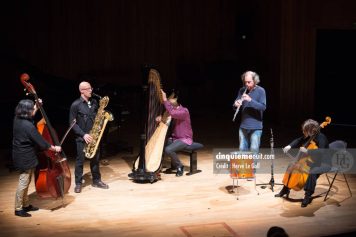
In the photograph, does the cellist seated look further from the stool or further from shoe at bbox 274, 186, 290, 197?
the stool

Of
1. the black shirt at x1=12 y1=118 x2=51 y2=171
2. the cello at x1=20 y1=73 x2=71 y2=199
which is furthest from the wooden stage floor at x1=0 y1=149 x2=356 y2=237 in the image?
the black shirt at x1=12 y1=118 x2=51 y2=171

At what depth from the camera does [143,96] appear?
7355 mm

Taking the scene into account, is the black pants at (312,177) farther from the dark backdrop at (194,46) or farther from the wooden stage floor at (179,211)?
the dark backdrop at (194,46)

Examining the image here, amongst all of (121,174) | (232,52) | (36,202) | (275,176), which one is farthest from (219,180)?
(232,52)

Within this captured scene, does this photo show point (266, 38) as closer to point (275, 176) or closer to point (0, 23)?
point (275, 176)

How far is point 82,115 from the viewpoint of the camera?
723 cm

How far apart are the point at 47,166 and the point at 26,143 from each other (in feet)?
1.30

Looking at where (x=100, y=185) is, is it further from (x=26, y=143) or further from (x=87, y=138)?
(x=26, y=143)

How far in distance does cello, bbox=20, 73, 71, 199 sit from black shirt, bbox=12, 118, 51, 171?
0.59 feet

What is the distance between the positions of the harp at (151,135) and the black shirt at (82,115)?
0.67m

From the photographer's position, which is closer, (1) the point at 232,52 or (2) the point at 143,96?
(2) the point at 143,96

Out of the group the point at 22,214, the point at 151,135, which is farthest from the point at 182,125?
the point at 22,214

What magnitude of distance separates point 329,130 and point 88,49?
20.1ft

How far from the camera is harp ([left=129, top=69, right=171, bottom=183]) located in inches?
292
